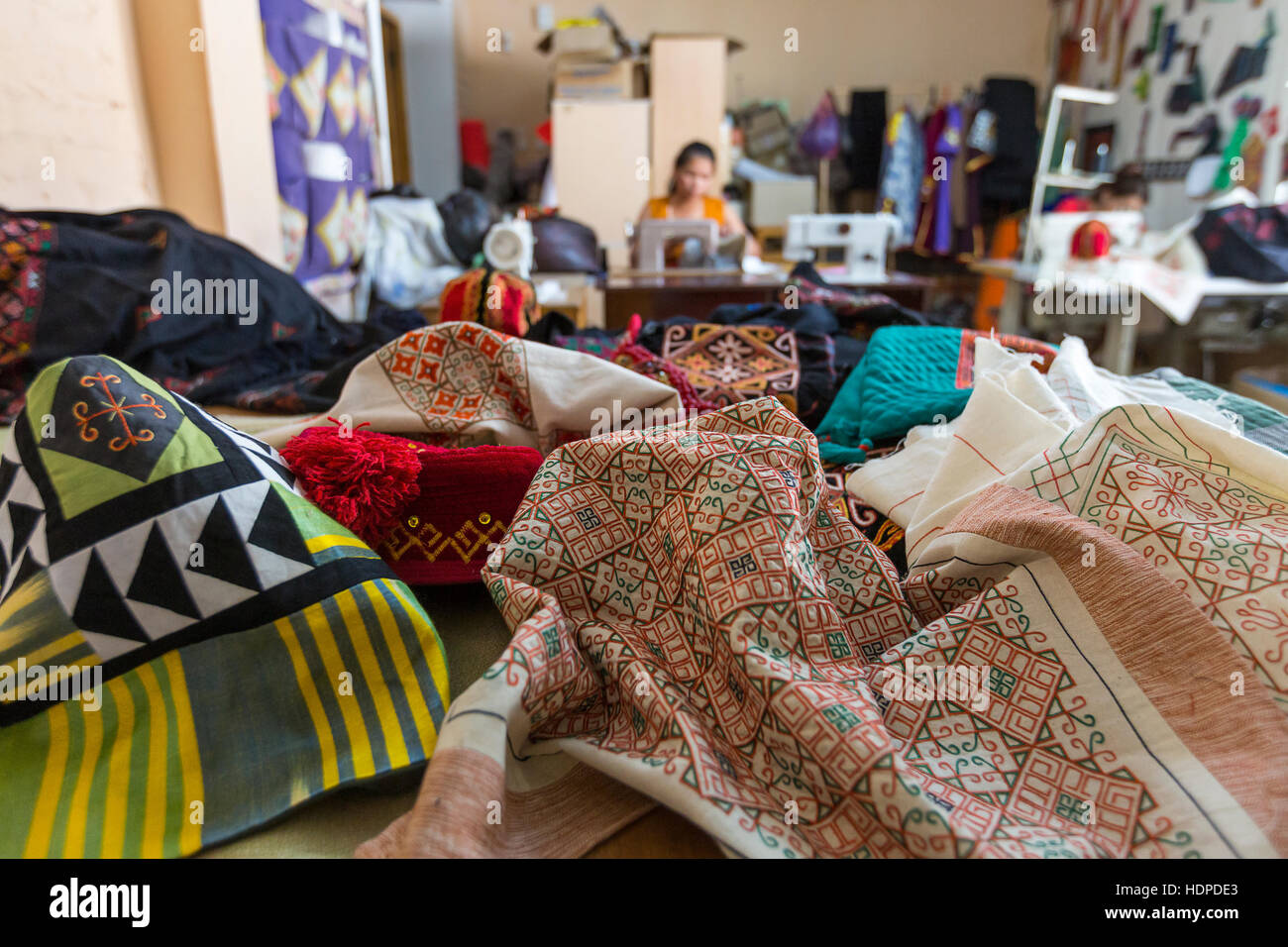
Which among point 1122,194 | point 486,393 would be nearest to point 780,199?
point 1122,194

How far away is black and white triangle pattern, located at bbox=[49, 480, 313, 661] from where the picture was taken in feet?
2.44

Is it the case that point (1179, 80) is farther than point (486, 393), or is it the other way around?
point (1179, 80)

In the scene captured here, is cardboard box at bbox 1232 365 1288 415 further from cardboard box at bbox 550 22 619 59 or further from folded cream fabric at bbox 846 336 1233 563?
cardboard box at bbox 550 22 619 59

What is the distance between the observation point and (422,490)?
3.33ft

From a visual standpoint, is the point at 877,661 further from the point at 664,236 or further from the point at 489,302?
the point at 664,236

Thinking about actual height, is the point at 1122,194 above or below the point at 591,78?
below

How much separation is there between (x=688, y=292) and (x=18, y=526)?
240 centimetres

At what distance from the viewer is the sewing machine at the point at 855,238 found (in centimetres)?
326

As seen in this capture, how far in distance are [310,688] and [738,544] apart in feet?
1.36

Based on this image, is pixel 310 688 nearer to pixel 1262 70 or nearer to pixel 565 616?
pixel 565 616

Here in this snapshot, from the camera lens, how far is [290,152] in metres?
3.00

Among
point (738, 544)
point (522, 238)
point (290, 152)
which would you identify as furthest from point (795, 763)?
point (290, 152)

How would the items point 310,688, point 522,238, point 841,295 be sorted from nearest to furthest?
1. point 310,688
2. point 841,295
3. point 522,238

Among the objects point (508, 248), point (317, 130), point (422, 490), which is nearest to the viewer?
point (422, 490)
